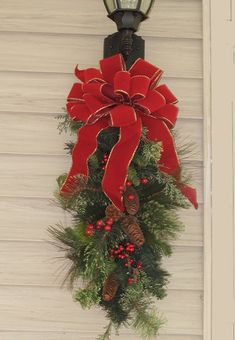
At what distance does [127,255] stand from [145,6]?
72 cm

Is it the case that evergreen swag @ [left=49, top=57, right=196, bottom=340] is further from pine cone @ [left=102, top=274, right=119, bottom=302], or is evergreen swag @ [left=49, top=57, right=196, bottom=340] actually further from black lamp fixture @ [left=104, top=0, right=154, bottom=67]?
black lamp fixture @ [left=104, top=0, right=154, bottom=67]

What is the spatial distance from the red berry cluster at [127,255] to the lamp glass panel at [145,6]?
0.68 meters

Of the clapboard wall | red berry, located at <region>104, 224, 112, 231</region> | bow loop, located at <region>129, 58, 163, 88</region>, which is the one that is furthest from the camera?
the clapboard wall

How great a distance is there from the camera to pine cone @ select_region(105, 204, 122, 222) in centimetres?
124

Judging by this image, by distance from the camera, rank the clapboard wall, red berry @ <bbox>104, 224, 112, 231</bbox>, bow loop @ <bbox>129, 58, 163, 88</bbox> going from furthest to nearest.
→ 1. the clapboard wall
2. bow loop @ <bbox>129, 58, 163, 88</bbox>
3. red berry @ <bbox>104, 224, 112, 231</bbox>

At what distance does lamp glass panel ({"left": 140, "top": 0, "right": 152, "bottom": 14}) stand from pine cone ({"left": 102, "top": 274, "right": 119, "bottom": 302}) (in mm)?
770

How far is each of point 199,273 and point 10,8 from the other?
1094 mm

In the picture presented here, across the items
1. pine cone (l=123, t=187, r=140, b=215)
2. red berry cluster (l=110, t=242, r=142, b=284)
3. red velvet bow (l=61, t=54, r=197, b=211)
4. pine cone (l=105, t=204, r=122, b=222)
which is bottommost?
red berry cluster (l=110, t=242, r=142, b=284)

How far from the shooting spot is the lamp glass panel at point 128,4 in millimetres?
1268

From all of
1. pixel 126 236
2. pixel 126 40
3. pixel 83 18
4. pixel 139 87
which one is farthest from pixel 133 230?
pixel 83 18
